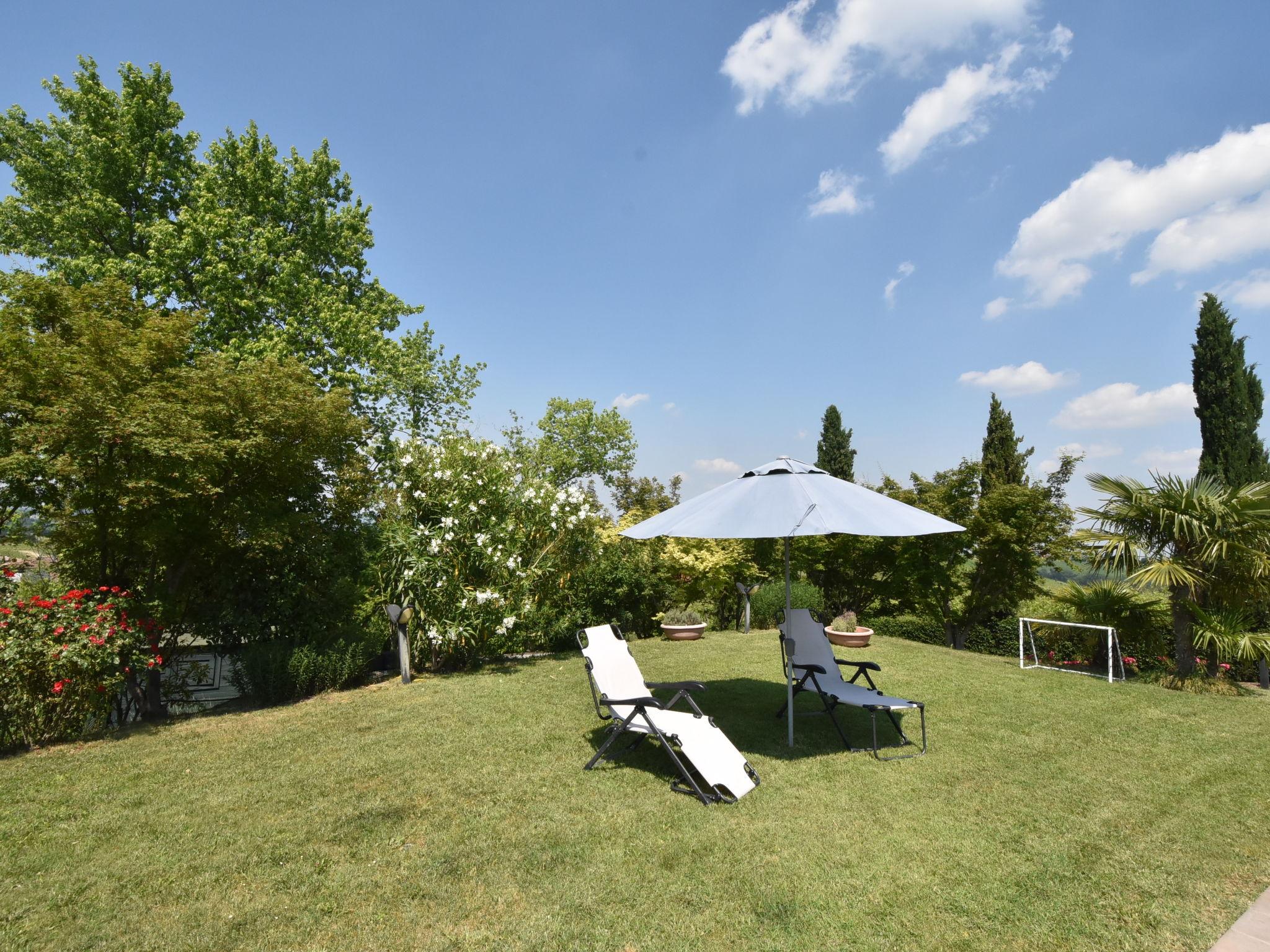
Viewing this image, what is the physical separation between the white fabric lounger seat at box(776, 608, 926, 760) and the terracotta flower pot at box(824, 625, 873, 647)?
4335mm

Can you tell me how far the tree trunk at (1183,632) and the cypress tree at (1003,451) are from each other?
9.38 metres

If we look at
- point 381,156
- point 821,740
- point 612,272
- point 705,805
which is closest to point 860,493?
point 821,740

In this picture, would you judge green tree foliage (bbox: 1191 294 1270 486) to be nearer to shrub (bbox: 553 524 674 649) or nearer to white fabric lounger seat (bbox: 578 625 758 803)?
shrub (bbox: 553 524 674 649)

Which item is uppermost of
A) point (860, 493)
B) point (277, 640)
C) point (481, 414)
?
point (481, 414)

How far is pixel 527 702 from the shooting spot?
22.6 ft

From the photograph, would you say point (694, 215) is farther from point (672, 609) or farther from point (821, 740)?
point (821, 740)

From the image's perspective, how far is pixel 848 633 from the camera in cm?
1082

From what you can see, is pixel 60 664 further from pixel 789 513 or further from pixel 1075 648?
pixel 1075 648

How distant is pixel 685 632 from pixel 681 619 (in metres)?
0.34

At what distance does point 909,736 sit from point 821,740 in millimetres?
832

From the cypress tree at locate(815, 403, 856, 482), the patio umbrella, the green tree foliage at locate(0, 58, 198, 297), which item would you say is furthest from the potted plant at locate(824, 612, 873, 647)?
the green tree foliage at locate(0, 58, 198, 297)

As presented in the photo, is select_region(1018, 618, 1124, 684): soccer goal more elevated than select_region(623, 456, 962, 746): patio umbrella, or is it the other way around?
select_region(623, 456, 962, 746): patio umbrella

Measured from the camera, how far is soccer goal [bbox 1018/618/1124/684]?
8406 mm

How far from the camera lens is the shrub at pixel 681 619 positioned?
11.6 metres
